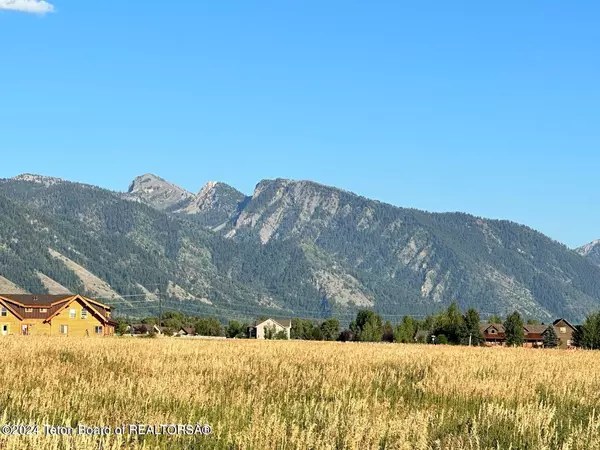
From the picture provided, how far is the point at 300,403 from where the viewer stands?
47.5ft

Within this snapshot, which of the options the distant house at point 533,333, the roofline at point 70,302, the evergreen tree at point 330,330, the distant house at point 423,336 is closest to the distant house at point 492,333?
the distant house at point 533,333

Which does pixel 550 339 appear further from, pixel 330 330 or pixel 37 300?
pixel 37 300

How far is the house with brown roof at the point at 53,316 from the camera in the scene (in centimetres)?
11544

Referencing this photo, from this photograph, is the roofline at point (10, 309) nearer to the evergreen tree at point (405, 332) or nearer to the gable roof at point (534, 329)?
the evergreen tree at point (405, 332)

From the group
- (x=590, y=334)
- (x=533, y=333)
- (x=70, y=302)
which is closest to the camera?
(x=590, y=334)

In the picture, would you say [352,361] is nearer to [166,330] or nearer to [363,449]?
[363,449]

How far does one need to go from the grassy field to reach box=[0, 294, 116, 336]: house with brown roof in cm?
9608

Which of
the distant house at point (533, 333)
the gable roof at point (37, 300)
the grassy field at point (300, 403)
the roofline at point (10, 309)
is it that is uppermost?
the distant house at point (533, 333)

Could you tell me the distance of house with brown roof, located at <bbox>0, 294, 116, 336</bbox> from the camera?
379 ft

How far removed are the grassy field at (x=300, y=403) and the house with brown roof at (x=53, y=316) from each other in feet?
315

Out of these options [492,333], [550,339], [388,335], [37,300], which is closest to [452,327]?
[550,339]

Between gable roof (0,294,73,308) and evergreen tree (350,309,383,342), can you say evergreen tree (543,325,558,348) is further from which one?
gable roof (0,294,73,308)

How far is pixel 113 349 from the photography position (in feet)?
87.5

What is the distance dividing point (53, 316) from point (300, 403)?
4217 inches
